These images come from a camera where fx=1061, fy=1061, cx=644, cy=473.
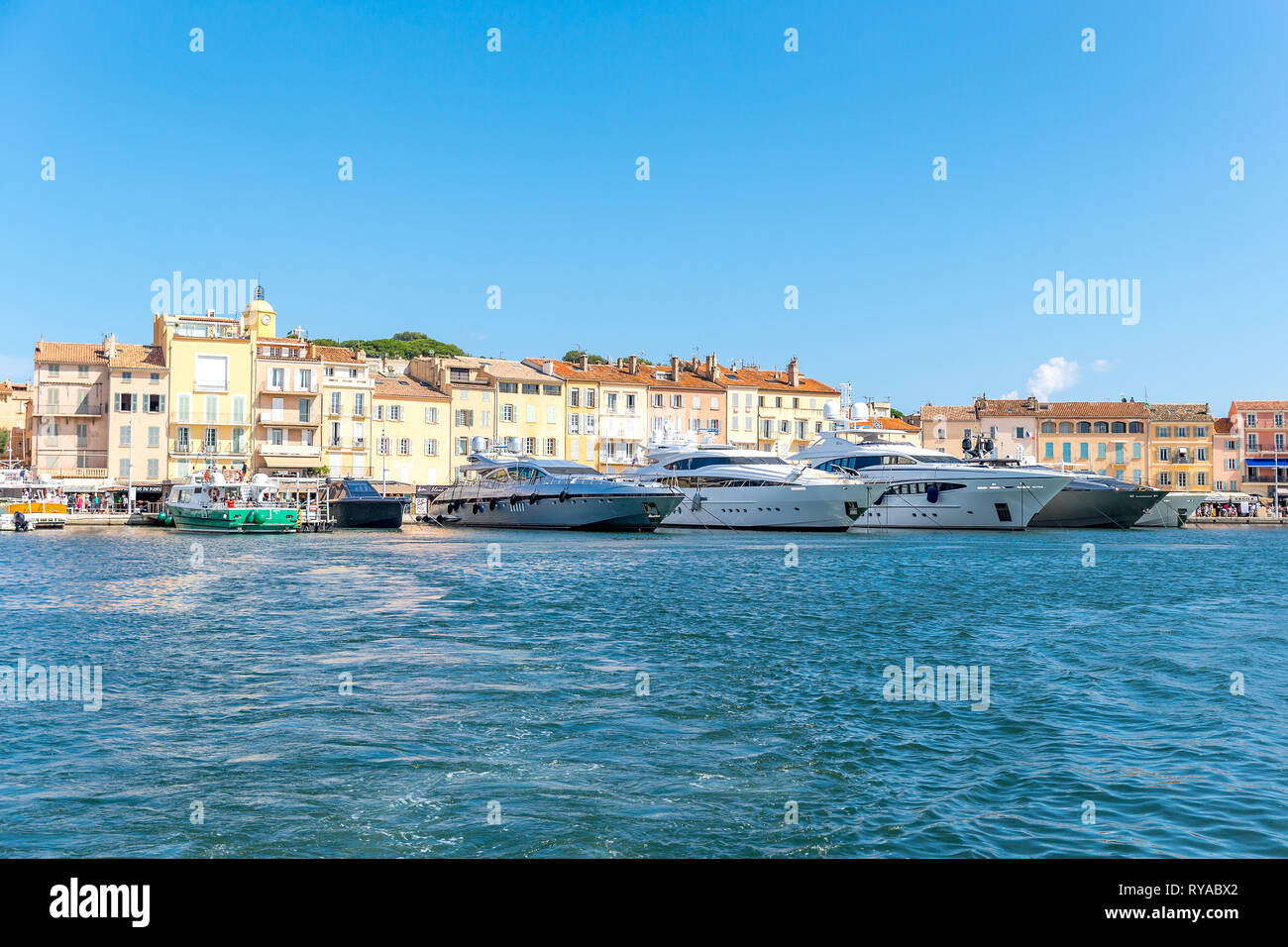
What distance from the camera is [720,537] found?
52969mm

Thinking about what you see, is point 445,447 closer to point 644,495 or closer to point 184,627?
point 644,495

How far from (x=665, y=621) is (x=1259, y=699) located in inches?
422

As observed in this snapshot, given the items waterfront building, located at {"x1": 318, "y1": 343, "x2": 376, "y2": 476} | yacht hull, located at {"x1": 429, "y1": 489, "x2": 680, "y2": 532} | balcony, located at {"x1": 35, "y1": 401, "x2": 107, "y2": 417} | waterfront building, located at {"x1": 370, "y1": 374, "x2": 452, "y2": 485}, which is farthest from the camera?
waterfront building, located at {"x1": 370, "y1": 374, "x2": 452, "y2": 485}

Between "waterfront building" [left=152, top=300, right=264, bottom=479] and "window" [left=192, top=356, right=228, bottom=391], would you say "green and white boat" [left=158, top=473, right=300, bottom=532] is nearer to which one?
"waterfront building" [left=152, top=300, right=264, bottom=479]

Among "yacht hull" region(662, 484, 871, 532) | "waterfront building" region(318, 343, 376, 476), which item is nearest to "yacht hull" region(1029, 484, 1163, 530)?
"yacht hull" region(662, 484, 871, 532)

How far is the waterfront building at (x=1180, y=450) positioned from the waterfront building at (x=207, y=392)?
82099 millimetres

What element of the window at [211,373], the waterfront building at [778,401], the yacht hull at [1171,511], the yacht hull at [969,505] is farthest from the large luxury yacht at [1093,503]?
the window at [211,373]

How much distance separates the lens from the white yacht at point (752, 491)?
56812 millimetres

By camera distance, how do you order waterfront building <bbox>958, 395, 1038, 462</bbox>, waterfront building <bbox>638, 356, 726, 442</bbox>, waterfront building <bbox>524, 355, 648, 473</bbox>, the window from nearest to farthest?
Result: the window → waterfront building <bbox>524, 355, 648, 473</bbox> → waterfront building <bbox>638, 356, 726, 442</bbox> → waterfront building <bbox>958, 395, 1038, 462</bbox>
